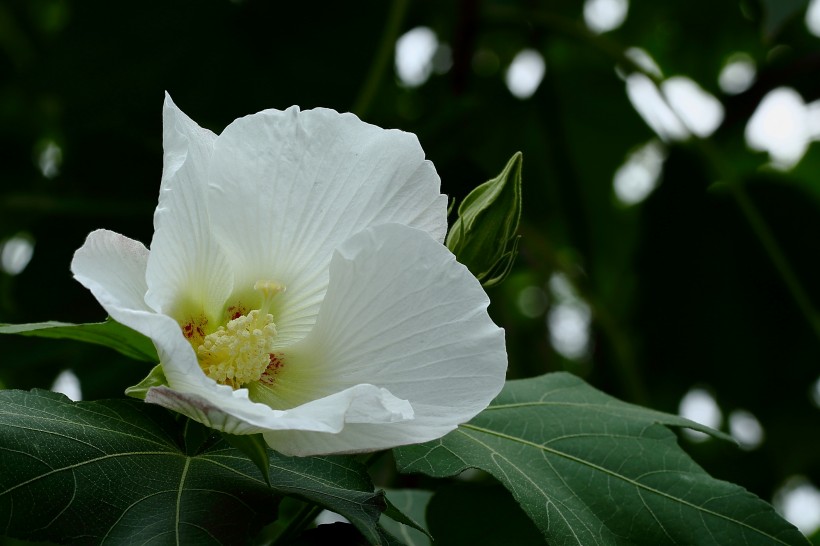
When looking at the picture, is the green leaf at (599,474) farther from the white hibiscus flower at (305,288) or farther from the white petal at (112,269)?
the white petal at (112,269)

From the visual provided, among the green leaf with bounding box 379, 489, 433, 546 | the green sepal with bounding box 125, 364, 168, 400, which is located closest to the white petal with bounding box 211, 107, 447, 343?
the green sepal with bounding box 125, 364, 168, 400

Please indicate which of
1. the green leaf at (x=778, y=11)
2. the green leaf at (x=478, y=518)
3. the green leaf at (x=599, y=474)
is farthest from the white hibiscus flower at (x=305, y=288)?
the green leaf at (x=778, y=11)

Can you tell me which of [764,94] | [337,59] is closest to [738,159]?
[764,94]

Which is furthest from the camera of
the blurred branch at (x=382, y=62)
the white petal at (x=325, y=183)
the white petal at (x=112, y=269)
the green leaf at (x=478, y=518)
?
the blurred branch at (x=382, y=62)

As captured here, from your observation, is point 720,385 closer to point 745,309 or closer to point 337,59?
point 745,309

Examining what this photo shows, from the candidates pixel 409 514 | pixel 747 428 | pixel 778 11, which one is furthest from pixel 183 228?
pixel 747 428
